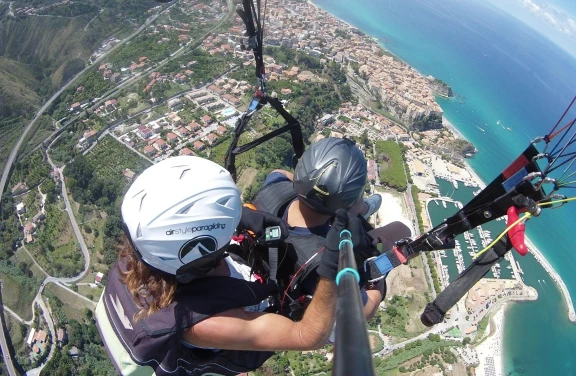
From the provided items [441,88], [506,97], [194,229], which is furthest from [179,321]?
[506,97]

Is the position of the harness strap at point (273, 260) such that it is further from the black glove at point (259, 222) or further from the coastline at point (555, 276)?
the coastline at point (555, 276)

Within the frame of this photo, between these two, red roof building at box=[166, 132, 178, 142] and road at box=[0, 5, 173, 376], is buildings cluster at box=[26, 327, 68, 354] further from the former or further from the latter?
red roof building at box=[166, 132, 178, 142]

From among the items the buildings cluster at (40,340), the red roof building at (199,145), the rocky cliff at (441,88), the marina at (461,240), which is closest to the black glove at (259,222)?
the marina at (461,240)

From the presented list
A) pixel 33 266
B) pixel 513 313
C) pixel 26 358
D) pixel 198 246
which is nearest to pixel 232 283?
pixel 198 246

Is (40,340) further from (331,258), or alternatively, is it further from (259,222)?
(331,258)

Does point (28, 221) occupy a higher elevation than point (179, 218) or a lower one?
lower

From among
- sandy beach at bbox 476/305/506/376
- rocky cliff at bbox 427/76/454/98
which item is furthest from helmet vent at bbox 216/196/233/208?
rocky cliff at bbox 427/76/454/98
